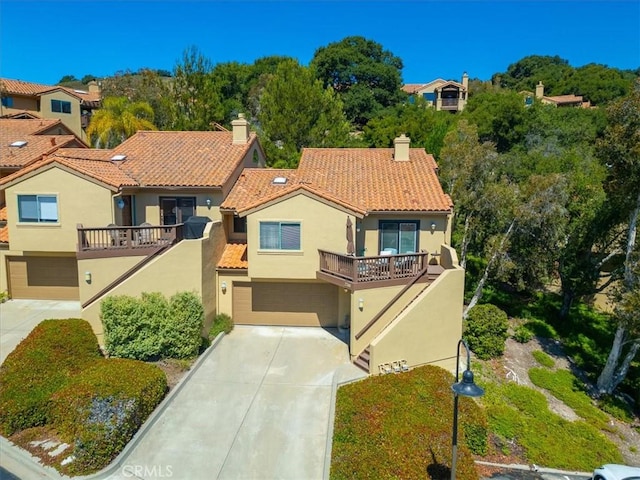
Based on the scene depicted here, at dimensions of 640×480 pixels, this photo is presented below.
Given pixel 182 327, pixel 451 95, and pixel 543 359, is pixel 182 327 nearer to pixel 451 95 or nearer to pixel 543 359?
pixel 543 359

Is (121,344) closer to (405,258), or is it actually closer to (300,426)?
(300,426)

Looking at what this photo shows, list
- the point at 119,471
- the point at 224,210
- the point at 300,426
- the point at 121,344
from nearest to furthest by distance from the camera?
the point at 119,471, the point at 300,426, the point at 121,344, the point at 224,210

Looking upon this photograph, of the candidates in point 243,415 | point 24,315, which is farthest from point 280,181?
point 24,315

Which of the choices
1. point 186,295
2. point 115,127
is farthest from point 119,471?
point 115,127

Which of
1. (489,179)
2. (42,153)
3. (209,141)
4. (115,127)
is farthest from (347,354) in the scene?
(115,127)

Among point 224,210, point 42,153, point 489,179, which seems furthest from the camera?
point 42,153

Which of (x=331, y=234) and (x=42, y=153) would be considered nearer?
(x=331, y=234)

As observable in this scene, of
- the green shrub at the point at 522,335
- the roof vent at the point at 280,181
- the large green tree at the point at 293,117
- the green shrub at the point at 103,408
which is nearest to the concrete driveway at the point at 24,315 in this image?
the green shrub at the point at 103,408

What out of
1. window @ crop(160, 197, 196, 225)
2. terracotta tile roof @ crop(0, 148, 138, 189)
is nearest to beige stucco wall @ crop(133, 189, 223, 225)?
window @ crop(160, 197, 196, 225)

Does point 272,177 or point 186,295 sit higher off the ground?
point 272,177

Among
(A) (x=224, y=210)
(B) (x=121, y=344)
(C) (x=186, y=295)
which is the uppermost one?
(A) (x=224, y=210)
